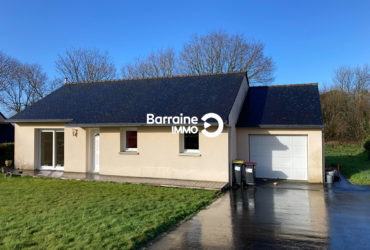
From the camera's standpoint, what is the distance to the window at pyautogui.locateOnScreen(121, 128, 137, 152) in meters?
12.7

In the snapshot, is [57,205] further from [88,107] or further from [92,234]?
[88,107]

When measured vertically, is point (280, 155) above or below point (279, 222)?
above

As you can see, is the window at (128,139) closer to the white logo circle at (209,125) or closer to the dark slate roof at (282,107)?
the white logo circle at (209,125)

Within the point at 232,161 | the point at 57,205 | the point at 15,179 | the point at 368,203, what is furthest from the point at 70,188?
the point at 368,203

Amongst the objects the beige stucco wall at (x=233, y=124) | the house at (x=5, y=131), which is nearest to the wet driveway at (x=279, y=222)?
the beige stucco wall at (x=233, y=124)

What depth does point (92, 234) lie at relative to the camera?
533cm

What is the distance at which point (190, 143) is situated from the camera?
38.7 feet

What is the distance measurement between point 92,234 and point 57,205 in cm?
293

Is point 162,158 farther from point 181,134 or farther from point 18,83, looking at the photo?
point 18,83

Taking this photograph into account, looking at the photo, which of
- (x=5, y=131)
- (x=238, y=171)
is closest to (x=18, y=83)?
(x=5, y=131)

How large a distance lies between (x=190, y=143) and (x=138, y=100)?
3.97 m

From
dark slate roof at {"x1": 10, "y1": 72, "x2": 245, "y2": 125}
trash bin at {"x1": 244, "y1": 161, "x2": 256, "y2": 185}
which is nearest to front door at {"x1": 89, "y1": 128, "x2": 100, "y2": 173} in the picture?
dark slate roof at {"x1": 10, "y1": 72, "x2": 245, "y2": 125}

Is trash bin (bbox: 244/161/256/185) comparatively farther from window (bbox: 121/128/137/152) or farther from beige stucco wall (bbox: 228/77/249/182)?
window (bbox: 121/128/137/152)

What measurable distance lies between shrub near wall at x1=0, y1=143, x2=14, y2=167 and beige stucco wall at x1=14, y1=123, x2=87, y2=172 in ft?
6.44
